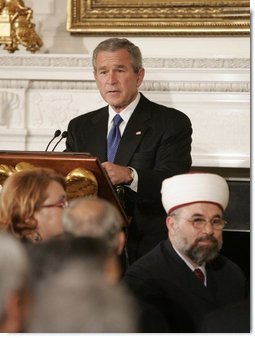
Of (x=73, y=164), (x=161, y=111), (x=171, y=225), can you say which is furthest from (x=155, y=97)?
(x=171, y=225)

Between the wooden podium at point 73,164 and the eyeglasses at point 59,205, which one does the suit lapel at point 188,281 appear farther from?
the eyeglasses at point 59,205

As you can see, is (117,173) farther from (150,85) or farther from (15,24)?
(15,24)

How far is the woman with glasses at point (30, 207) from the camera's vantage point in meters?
3.12

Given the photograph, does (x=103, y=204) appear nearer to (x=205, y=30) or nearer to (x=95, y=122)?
(x=95, y=122)

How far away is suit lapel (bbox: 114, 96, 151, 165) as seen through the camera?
177 inches

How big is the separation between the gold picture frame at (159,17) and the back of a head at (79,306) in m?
4.06

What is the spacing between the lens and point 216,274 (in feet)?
11.9

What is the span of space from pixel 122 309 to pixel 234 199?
3.68 meters

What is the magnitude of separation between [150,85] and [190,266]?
104 inches

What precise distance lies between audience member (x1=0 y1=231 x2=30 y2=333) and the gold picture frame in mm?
3946

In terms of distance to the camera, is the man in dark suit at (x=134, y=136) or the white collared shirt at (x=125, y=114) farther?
the white collared shirt at (x=125, y=114)

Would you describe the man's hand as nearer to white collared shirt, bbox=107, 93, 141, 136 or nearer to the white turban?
the white turban

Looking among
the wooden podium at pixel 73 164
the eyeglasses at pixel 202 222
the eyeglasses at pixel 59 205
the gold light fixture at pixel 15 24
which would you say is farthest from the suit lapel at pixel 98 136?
the gold light fixture at pixel 15 24

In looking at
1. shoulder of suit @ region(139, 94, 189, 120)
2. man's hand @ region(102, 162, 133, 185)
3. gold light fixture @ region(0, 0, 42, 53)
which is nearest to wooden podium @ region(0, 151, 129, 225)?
man's hand @ region(102, 162, 133, 185)
